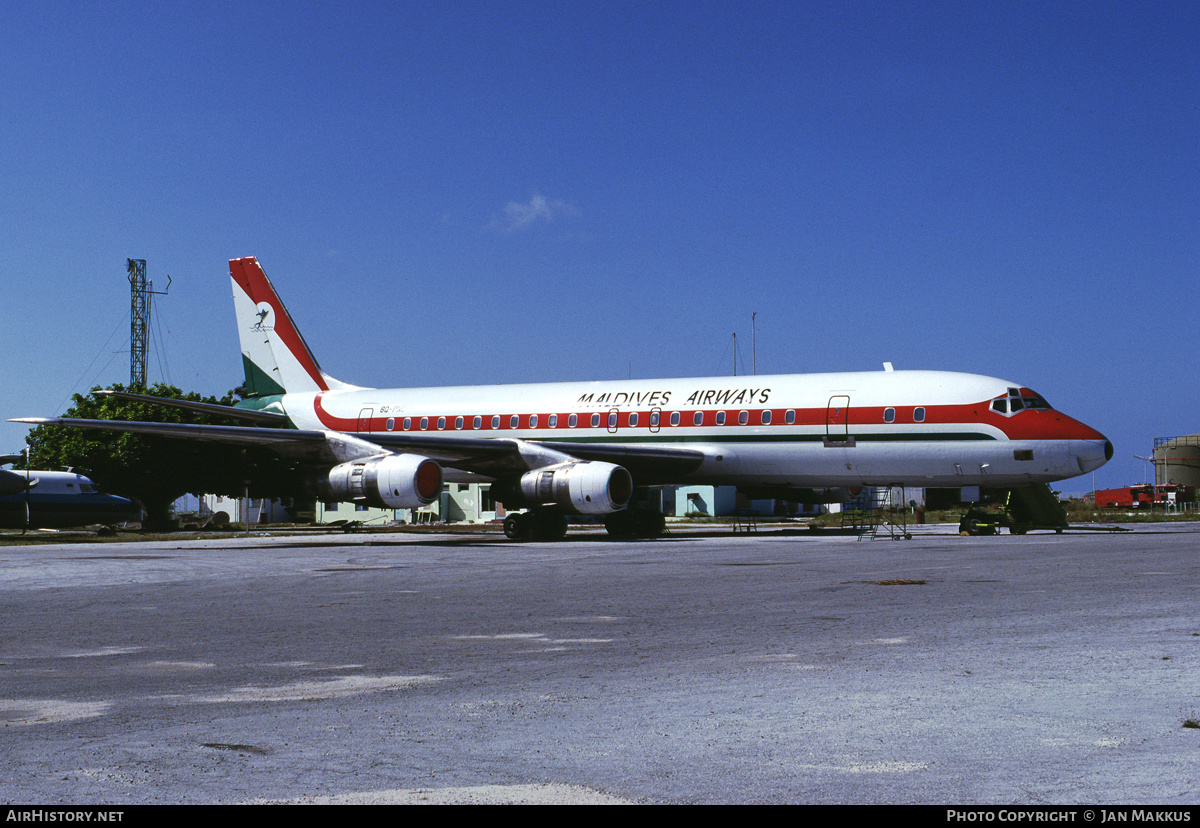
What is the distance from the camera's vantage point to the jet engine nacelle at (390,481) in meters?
27.3

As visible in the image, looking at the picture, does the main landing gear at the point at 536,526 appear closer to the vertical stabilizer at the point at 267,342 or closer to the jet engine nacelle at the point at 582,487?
the jet engine nacelle at the point at 582,487

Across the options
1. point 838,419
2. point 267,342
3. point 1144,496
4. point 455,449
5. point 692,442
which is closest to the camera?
point 838,419

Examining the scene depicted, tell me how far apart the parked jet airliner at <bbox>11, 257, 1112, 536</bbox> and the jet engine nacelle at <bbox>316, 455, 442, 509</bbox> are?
0.04m

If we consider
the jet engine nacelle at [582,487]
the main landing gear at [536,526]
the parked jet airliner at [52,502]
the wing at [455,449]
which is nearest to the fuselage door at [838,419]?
the wing at [455,449]

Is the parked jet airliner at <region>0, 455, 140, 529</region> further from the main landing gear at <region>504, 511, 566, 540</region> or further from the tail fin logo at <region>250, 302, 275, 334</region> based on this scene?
the main landing gear at <region>504, 511, 566, 540</region>

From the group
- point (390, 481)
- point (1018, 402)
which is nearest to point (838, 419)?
point (1018, 402)

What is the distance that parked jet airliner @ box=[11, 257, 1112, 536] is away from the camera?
26922mm

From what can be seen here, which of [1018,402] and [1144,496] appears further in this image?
[1144,496]

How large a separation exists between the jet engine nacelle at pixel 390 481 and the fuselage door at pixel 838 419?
10203 mm

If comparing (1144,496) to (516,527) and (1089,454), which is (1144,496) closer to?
(1089,454)

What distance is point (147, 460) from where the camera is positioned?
48.2m

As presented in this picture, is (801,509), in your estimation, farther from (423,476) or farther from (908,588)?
(908,588)

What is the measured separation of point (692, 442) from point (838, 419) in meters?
4.28

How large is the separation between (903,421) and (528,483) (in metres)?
9.81
